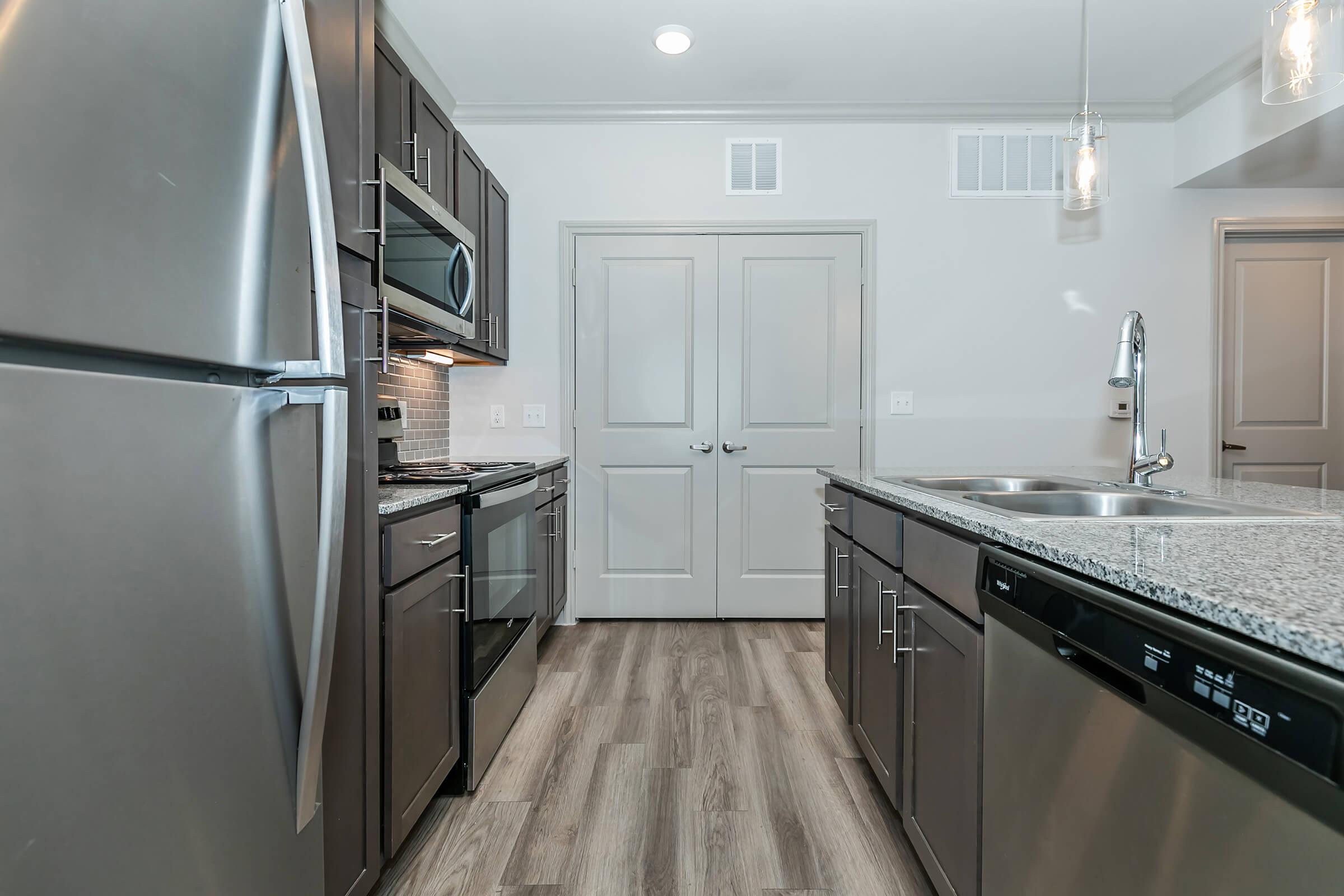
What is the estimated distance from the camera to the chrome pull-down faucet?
1540mm

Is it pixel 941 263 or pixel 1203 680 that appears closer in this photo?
pixel 1203 680

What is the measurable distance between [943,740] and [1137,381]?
40.9 inches

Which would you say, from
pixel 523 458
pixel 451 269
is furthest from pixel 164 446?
pixel 523 458

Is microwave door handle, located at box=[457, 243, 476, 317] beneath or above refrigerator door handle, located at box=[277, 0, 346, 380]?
above

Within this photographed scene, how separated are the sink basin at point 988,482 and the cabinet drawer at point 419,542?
3.99ft

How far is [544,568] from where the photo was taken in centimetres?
276

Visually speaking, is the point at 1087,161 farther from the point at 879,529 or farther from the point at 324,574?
the point at 324,574

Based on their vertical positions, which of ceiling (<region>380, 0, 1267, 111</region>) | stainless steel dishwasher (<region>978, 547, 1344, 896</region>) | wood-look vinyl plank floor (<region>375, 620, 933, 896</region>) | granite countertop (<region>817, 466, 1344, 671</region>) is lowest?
wood-look vinyl plank floor (<region>375, 620, 933, 896</region>)

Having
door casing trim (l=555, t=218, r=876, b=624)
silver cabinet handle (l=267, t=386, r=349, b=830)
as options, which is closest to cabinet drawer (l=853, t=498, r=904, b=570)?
silver cabinet handle (l=267, t=386, r=349, b=830)

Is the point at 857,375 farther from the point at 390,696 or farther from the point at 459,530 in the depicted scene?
the point at 390,696

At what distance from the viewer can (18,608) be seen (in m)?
0.50

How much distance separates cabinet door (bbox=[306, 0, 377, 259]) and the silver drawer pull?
64 centimetres

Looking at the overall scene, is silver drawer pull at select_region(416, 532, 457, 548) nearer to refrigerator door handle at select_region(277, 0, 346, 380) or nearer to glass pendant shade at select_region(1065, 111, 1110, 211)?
refrigerator door handle at select_region(277, 0, 346, 380)

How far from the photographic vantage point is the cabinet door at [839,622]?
6.31 feet
